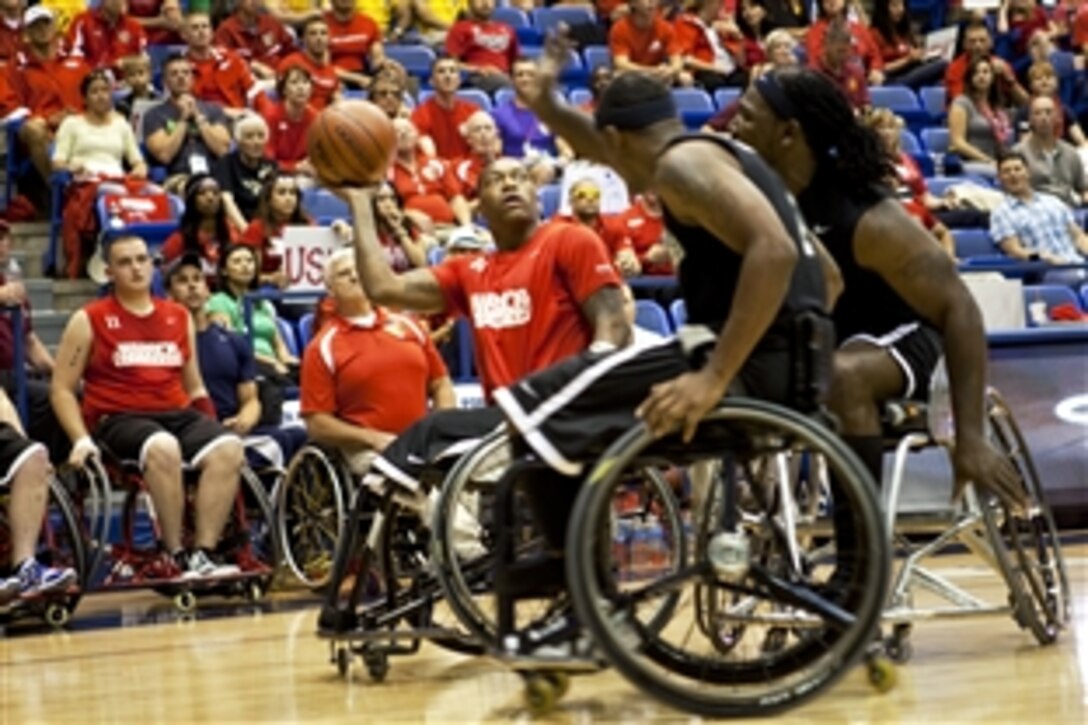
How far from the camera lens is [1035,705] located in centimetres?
517

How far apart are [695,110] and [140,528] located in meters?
5.47

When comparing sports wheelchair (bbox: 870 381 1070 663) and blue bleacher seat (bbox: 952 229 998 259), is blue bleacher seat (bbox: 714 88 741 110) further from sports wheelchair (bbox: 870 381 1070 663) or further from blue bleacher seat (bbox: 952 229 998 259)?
sports wheelchair (bbox: 870 381 1070 663)

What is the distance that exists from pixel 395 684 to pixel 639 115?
6.73ft

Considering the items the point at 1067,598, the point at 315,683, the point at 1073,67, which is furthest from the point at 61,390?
the point at 1073,67

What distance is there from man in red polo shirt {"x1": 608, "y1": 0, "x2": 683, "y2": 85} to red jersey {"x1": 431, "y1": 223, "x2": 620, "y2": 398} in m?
8.07

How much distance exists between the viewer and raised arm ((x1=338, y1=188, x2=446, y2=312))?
216 inches

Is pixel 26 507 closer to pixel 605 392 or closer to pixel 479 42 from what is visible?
pixel 605 392

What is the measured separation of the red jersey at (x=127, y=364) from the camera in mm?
8477

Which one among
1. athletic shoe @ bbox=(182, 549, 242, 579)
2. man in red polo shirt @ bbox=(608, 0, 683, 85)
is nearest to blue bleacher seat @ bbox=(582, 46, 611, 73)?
man in red polo shirt @ bbox=(608, 0, 683, 85)

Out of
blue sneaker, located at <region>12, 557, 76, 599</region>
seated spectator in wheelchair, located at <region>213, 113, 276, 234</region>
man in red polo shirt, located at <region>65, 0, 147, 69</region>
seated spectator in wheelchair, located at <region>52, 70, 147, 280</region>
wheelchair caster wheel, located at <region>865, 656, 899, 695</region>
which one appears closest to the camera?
wheelchair caster wheel, located at <region>865, 656, 899, 695</region>

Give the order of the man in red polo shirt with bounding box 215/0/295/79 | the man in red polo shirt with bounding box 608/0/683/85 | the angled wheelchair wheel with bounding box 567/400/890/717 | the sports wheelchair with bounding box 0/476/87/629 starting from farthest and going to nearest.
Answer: the man in red polo shirt with bounding box 608/0/683/85
the man in red polo shirt with bounding box 215/0/295/79
the sports wheelchair with bounding box 0/476/87/629
the angled wheelchair wheel with bounding box 567/400/890/717

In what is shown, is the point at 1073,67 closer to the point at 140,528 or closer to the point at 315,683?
the point at 140,528

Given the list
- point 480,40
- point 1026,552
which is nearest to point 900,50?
point 480,40

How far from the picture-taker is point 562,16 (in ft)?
48.8
